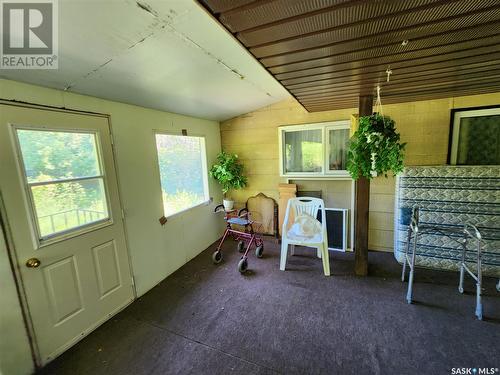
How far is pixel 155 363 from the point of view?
5.47 feet

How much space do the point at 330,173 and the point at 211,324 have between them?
2586 mm

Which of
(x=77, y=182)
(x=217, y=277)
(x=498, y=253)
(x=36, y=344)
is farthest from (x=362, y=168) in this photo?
(x=36, y=344)

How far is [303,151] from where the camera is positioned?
11.7 feet

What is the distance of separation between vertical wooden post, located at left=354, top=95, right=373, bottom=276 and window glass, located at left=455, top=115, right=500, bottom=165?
139 cm

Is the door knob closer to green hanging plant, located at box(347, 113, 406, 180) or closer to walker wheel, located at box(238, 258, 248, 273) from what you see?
walker wheel, located at box(238, 258, 248, 273)

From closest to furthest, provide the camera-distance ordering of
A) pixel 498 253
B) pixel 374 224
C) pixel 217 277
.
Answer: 1. pixel 498 253
2. pixel 217 277
3. pixel 374 224

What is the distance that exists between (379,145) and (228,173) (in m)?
2.19

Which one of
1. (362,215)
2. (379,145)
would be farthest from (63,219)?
(362,215)

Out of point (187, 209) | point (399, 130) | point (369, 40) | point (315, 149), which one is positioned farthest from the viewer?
point (315, 149)

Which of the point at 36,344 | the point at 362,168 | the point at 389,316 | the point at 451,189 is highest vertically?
the point at 362,168

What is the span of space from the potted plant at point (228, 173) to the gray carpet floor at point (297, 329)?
1.51m

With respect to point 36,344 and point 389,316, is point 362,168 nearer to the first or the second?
point 389,316

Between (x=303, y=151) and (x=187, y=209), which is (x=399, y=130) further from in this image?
(x=187, y=209)

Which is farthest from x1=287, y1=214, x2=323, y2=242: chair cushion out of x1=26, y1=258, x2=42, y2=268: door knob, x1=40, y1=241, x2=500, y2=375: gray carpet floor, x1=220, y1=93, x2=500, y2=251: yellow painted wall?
x1=26, y1=258, x2=42, y2=268: door knob
